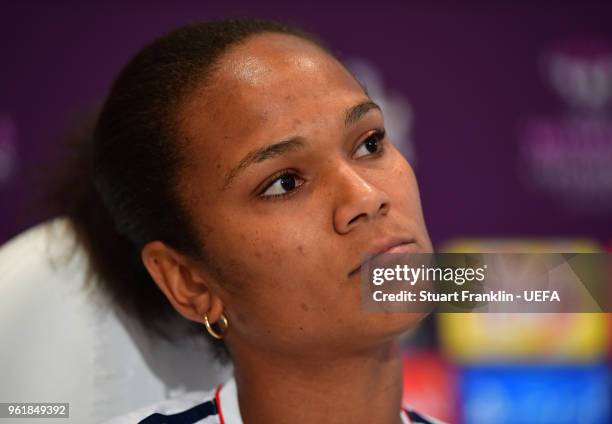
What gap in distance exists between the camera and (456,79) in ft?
9.55

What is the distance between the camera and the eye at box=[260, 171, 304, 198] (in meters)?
1.10

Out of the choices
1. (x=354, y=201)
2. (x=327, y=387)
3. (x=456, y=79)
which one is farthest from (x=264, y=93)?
(x=456, y=79)

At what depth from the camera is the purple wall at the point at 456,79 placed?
2.74 meters

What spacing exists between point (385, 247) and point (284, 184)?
161 mm

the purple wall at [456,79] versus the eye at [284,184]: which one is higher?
the purple wall at [456,79]

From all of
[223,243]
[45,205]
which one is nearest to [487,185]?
[45,205]

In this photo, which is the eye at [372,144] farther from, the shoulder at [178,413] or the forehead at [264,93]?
the shoulder at [178,413]

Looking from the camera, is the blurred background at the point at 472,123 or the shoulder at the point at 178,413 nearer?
the shoulder at the point at 178,413

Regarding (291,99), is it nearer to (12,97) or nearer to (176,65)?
(176,65)

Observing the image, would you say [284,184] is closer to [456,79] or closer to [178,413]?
[178,413]

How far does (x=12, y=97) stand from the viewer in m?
2.69

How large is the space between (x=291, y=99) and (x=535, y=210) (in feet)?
6.63

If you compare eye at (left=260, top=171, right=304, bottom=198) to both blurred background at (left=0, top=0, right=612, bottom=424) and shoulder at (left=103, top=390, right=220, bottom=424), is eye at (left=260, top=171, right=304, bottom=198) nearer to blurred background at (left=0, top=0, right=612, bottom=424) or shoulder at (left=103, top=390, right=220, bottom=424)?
shoulder at (left=103, top=390, right=220, bottom=424)

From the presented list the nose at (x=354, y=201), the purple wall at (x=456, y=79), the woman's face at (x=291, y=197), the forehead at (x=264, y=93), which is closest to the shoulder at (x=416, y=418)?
the woman's face at (x=291, y=197)
